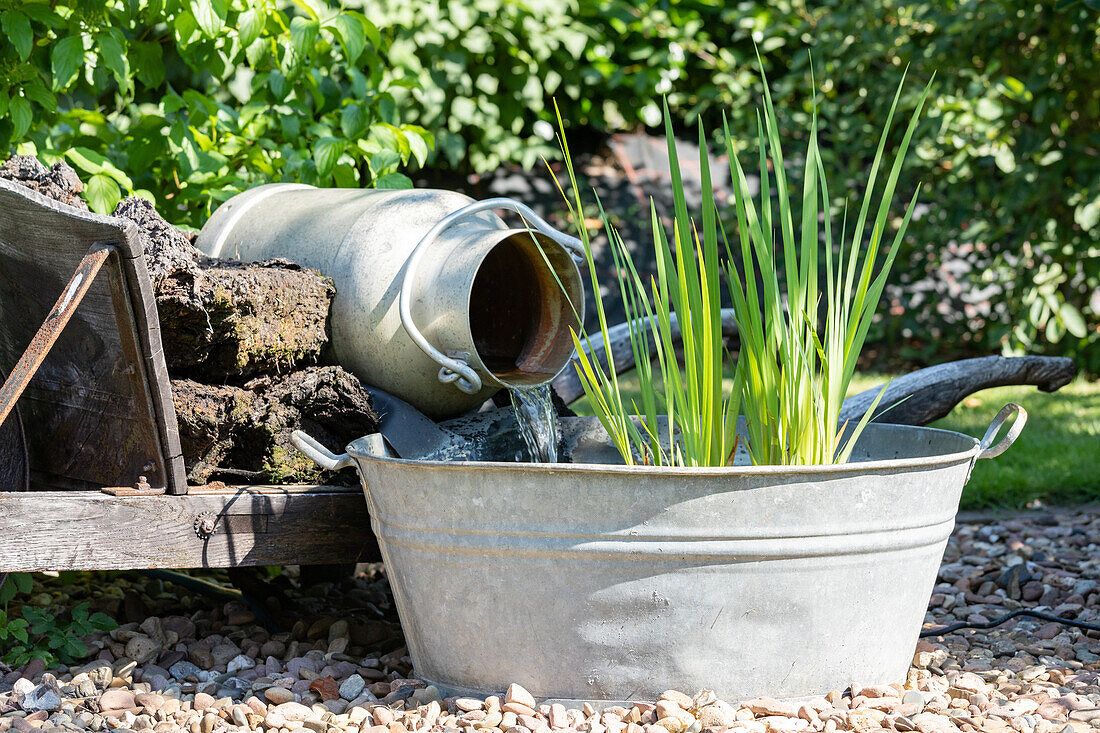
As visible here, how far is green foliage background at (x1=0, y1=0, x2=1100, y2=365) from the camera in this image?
286cm

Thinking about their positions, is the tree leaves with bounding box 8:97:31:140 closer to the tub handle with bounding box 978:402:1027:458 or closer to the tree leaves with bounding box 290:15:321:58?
the tree leaves with bounding box 290:15:321:58

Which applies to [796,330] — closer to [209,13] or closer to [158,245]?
[158,245]

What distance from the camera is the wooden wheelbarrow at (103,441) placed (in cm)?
160

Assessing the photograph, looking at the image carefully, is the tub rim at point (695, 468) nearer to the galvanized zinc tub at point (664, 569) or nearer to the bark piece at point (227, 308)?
the galvanized zinc tub at point (664, 569)

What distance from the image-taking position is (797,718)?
161 centimetres

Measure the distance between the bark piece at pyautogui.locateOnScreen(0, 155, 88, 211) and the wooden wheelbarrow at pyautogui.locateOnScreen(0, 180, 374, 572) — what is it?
159mm

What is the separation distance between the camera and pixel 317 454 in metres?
1.78

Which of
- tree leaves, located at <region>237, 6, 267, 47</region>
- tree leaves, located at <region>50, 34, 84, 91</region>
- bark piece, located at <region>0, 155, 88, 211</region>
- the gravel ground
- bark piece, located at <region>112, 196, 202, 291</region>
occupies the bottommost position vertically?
the gravel ground

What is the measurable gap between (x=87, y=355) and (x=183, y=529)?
1.13 feet

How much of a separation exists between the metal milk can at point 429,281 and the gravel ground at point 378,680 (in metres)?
0.56

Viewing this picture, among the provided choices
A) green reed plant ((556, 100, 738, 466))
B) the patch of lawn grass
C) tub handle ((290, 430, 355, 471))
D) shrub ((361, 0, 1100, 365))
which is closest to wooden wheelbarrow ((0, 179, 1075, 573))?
tub handle ((290, 430, 355, 471))

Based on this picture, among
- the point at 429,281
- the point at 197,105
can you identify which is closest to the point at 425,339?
the point at 429,281

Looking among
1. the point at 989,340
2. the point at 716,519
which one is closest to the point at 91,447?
the point at 716,519

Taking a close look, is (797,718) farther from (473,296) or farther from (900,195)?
(900,195)
